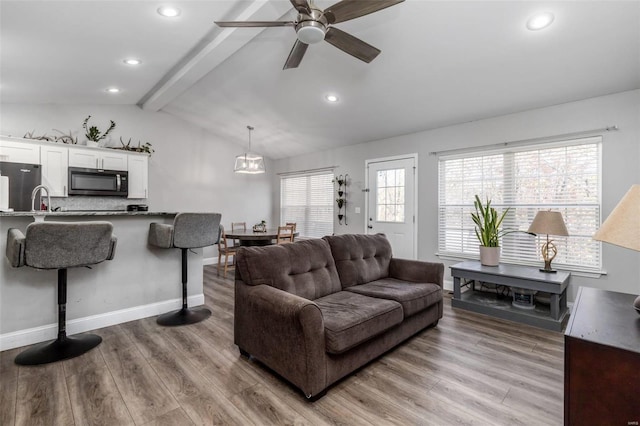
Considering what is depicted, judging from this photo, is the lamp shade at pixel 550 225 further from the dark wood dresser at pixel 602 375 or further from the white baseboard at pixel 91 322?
the white baseboard at pixel 91 322

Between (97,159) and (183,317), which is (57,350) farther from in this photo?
(97,159)

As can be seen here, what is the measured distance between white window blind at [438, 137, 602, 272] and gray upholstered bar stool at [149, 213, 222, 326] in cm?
339

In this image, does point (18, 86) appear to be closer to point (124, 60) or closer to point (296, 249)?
point (124, 60)

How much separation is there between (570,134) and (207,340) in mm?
4586

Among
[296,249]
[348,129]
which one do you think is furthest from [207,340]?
[348,129]

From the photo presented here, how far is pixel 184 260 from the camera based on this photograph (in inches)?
131

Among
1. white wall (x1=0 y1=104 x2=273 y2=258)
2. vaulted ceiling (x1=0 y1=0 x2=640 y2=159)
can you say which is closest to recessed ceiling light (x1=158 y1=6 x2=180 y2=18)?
vaulted ceiling (x1=0 y1=0 x2=640 y2=159)

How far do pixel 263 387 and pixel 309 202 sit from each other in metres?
5.04

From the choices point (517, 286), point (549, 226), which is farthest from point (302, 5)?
point (517, 286)

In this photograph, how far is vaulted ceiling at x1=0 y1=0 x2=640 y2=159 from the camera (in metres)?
2.51

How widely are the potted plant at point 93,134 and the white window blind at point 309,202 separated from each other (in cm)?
369

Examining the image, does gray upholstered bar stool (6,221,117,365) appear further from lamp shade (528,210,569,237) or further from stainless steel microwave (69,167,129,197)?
lamp shade (528,210,569,237)

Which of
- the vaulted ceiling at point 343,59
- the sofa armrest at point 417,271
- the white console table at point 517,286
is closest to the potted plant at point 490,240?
the white console table at point 517,286

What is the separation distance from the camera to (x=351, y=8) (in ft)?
6.37
